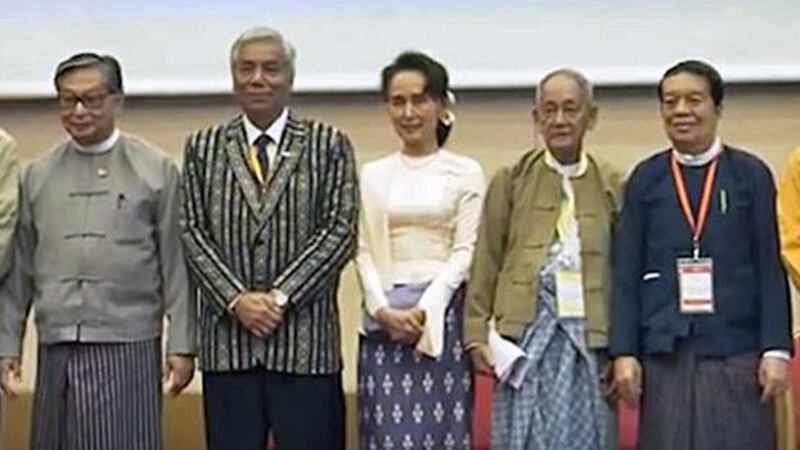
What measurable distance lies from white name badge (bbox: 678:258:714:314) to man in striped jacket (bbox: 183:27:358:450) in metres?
0.77

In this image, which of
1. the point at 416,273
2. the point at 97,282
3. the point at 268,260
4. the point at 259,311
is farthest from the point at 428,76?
the point at 97,282

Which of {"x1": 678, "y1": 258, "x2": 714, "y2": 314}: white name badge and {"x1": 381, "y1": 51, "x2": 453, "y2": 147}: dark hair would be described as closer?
{"x1": 678, "y1": 258, "x2": 714, "y2": 314}: white name badge

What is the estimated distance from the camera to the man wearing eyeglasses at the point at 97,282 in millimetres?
3223

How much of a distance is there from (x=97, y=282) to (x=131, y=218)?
174mm

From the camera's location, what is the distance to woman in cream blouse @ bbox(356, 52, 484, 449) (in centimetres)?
A: 317

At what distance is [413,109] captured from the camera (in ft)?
10.8

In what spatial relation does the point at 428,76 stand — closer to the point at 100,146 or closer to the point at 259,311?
the point at 259,311

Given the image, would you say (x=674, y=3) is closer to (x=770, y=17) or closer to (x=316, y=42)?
(x=770, y=17)

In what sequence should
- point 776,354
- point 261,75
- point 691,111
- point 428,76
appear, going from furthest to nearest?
point 428,76 → point 261,75 → point 691,111 → point 776,354

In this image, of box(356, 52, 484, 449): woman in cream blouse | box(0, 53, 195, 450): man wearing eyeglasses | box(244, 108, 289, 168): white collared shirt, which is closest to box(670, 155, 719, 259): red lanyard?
box(356, 52, 484, 449): woman in cream blouse

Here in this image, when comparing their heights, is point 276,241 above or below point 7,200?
below

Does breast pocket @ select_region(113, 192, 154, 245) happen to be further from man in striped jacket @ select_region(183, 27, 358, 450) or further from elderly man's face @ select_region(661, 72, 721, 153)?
elderly man's face @ select_region(661, 72, 721, 153)

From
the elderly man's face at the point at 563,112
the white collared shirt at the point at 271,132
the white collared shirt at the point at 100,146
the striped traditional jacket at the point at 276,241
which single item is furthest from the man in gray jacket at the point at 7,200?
the elderly man's face at the point at 563,112

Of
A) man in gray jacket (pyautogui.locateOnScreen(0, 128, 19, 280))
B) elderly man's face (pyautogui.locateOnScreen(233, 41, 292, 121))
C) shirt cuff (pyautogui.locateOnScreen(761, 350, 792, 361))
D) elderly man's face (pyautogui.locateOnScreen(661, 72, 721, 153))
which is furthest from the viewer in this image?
man in gray jacket (pyautogui.locateOnScreen(0, 128, 19, 280))
